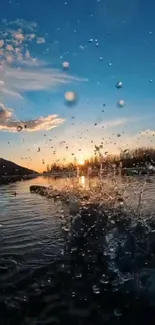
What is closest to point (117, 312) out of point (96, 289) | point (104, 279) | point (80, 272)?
point (96, 289)

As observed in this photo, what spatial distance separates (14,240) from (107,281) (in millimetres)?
5080

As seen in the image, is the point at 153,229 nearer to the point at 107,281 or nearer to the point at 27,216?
the point at 107,281

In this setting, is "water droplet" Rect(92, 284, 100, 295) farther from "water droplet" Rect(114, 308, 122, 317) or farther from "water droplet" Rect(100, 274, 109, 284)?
"water droplet" Rect(114, 308, 122, 317)

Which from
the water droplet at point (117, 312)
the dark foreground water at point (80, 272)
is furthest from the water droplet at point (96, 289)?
the water droplet at point (117, 312)

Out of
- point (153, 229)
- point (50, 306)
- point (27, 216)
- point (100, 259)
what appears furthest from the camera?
point (27, 216)

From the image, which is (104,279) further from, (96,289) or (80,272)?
(80,272)

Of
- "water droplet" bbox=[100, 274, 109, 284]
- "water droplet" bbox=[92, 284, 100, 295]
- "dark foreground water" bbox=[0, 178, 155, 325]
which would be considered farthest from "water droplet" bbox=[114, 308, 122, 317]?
"water droplet" bbox=[100, 274, 109, 284]

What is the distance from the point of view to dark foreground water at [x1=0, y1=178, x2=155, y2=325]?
21.5 feet

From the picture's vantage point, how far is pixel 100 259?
9539mm

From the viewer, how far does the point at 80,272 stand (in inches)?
336

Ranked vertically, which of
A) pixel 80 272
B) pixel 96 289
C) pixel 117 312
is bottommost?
pixel 117 312

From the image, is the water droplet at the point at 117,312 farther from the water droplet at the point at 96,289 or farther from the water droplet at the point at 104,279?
the water droplet at the point at 104,279

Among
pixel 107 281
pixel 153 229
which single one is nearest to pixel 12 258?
pixel 107 281

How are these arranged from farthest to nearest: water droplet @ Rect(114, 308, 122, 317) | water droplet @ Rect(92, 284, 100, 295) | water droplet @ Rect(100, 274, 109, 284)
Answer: water droplet @ Rect(100, 274, 109, 284) < water droplet @ Rect(92, 284, 100, 295) < water droplet @ Rect(114, 308, 122, 317)
